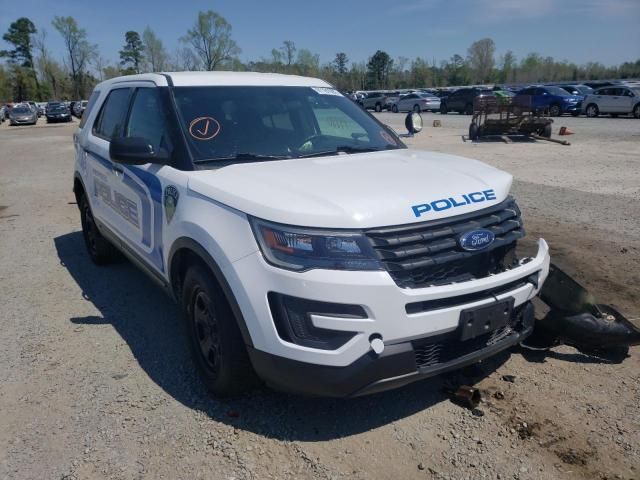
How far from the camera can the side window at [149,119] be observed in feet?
12.0

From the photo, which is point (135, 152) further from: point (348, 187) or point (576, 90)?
point (576, 90)

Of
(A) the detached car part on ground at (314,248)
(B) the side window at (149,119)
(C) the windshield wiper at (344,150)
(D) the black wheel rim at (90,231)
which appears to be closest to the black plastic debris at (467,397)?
(A) the detached car part on ground at (314,248)

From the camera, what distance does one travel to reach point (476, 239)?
2.79 meters

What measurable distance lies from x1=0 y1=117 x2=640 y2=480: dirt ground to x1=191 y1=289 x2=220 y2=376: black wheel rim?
0.85ft

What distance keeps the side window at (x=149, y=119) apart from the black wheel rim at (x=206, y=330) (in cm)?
105

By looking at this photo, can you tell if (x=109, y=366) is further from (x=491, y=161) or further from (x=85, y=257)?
(x=491, y=161)

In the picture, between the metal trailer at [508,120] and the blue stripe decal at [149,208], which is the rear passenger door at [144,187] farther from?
the metal trailer at [508,120]

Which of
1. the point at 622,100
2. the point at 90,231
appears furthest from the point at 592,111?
the point at 90,231

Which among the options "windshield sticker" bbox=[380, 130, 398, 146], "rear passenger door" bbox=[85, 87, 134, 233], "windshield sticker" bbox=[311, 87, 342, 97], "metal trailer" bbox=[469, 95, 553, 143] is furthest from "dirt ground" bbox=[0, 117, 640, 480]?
"metal trailer" bbox=[469, 95, 553, 143]

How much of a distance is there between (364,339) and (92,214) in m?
3.95

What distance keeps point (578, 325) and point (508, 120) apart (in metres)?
16.8

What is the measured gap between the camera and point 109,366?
3729 millimetres

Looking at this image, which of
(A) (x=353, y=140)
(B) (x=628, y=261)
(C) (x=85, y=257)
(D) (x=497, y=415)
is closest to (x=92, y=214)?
(C) (x=85, y=257)

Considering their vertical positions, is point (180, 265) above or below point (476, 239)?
below
